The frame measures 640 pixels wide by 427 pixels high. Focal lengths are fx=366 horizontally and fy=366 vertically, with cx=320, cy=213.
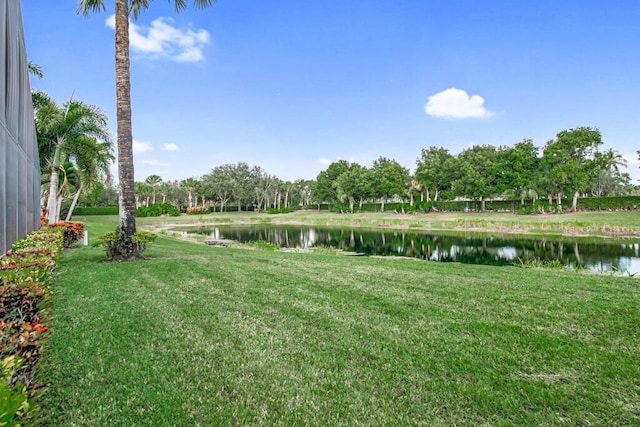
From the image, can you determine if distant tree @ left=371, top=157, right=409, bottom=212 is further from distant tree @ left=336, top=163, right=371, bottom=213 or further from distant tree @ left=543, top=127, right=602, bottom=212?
distant tree @ left=543, top=127, right=602, bottom=212

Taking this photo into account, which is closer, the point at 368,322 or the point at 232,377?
the point at 232,377

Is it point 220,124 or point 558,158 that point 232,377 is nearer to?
point 220,124

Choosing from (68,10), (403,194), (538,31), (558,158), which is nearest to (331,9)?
(538,31)

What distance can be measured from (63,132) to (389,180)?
2000 inches

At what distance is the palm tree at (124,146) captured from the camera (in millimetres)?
10016

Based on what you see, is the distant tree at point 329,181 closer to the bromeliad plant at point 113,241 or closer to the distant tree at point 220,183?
the distant tree at point 220,183

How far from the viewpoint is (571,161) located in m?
→ 44.6

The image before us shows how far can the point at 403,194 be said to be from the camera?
65.9 metres

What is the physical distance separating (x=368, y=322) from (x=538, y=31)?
22.1 metres

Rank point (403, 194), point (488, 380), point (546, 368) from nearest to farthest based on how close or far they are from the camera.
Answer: point (488, 380)
point (546, 368)
point (403, 194)

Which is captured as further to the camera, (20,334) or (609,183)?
(609,183)

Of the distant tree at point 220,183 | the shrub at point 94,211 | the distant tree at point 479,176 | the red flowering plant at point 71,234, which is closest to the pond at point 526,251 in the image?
the red flowering plant at point 71,234

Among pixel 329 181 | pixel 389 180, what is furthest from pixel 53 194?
pixel 329 181

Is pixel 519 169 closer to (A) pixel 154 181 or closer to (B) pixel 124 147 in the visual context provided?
(B) pixel 124 147
